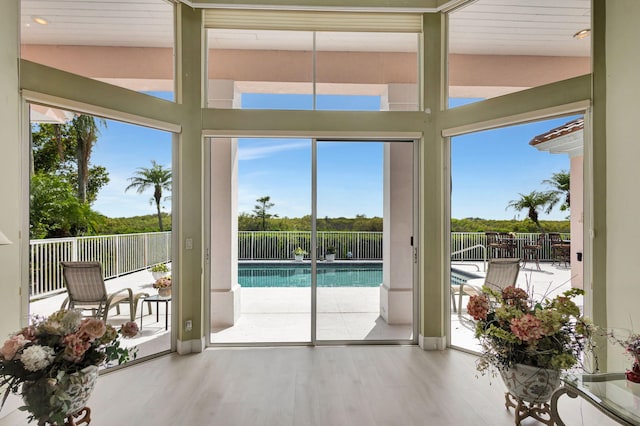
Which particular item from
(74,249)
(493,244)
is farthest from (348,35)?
(74,249)

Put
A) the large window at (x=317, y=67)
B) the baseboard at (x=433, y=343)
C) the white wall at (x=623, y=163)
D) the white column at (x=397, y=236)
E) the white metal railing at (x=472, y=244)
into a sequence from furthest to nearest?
the white column at (x=397, y=236) < the large window at (x=317, y=67) < the baseboard at (x=433, y=343) < the white metal railing at (x=472, y=244) < the white wall at (x=623, y=163)

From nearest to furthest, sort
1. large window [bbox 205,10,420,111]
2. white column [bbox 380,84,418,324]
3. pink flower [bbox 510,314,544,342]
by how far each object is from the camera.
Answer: pink flower [bbox 510,314,544,342]
large window [bbox 205,10,420,111]
white column [bbox 380,84,418,324]

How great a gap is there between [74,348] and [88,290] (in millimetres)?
1633

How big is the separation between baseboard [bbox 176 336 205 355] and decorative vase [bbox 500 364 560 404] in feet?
9.88

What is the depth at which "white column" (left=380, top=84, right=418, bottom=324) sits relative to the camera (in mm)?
4219

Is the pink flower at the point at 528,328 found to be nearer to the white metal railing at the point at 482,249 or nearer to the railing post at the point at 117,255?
the white metal railing at the point at 482,249

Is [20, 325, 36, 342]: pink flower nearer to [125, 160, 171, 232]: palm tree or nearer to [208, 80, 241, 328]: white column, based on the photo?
[125, 160, 171, 232]: palm tree

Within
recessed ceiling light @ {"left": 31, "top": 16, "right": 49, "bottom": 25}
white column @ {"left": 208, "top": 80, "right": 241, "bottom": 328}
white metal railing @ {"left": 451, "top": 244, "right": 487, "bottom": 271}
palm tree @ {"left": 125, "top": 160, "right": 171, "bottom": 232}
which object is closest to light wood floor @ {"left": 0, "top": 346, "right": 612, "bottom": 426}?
white column @ {"left": 208, "top": 80, "right": 241, "bottom": 328}

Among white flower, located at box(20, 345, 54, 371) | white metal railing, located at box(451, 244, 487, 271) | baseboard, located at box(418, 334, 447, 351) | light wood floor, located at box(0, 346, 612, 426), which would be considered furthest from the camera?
baseboard, located at box(418, 334, 447, 351)

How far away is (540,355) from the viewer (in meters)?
2.24

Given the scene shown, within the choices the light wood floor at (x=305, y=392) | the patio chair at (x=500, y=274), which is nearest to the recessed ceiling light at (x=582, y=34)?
the patio chair at (x=500, y=274)

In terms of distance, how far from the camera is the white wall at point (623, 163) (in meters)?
2.71

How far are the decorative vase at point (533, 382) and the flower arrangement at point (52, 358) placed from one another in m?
2.47

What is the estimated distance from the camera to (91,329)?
2.03 metres
